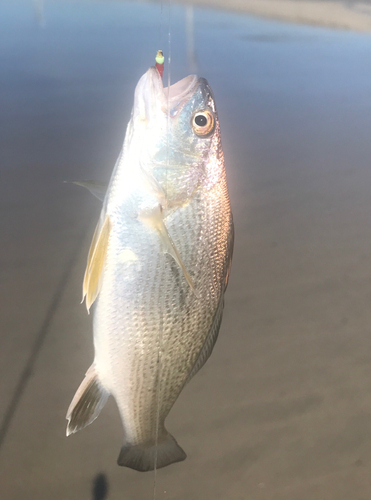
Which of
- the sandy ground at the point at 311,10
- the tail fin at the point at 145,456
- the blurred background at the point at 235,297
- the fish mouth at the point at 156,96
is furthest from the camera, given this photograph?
the sandy ground at the point at 311,10

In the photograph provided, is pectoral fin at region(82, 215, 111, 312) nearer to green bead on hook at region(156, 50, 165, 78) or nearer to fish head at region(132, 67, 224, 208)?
fish head at region(132, 67, 224, 208)

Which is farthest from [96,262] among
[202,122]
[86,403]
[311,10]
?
[311,10]

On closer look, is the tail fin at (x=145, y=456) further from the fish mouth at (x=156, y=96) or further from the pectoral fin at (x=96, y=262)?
the fish mouth at (x=156, y=96)

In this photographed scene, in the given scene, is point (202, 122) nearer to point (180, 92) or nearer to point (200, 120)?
point (200, 120)

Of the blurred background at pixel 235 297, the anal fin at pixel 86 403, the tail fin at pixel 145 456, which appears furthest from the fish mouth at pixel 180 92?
the tail fin at pixel 145 456

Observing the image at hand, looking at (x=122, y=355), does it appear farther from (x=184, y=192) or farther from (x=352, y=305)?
(x=352, y=305)
